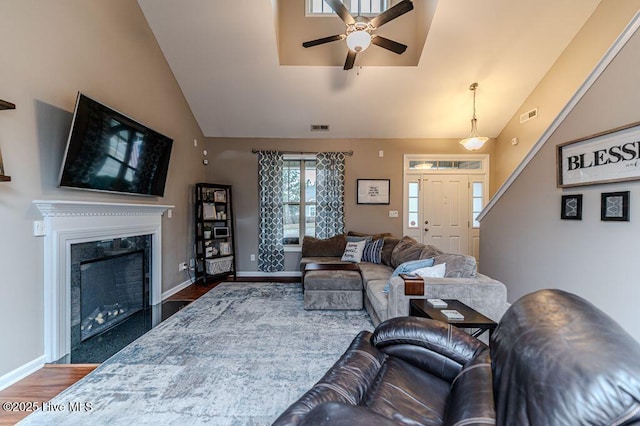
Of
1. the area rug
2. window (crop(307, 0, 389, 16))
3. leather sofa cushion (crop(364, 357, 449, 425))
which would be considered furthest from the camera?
window (crop(307, 0, 389, 16))

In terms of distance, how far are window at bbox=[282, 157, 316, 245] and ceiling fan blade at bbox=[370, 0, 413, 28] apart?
9.36 feet

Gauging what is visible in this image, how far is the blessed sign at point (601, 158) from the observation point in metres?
2.21

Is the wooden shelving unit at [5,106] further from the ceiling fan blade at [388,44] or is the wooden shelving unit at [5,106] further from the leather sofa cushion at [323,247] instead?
the leather sofa cushion at [323,247]

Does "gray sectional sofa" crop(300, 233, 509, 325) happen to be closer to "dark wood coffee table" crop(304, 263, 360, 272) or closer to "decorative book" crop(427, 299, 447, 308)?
"decorative book" crop(427, 299, 447, 308)

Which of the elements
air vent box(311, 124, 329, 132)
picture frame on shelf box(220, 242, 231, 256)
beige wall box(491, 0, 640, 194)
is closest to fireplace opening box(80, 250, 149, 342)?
picture frame on shelf box(220, 242, 231, 256)

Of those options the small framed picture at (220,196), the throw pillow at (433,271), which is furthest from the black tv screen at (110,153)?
the throw pillow at (433,271)

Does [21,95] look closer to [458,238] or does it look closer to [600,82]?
[600,82]

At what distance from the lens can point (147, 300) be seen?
11.8 feet

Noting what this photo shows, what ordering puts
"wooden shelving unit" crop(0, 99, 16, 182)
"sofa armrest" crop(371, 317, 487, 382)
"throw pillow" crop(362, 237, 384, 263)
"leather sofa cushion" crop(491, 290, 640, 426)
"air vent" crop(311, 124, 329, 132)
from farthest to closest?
"air vent" crop(311, 124, 329, 132), "throw pillow" crop(362, 237, 384, 263), "wooden shelving unit" crop(0, 99, 16, 182), "sofa armrest" crop(371, 317, 487, 382), "leather sofa cushion" crop(491, 290, 640, 426)

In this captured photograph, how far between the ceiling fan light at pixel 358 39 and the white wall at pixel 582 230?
2.16 meters

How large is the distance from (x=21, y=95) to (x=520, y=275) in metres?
5.16

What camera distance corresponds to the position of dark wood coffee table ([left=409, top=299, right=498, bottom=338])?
193cm

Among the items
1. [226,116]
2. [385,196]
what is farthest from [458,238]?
[226,116]

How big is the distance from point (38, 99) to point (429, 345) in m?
3.32
